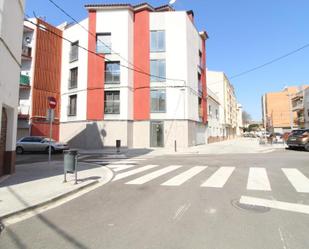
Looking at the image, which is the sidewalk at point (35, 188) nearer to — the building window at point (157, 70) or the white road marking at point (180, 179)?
the white road marking at point (180, 179)

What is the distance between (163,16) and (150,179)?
21.4m

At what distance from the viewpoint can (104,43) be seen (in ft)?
82.7

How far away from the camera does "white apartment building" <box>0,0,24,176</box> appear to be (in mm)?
7469

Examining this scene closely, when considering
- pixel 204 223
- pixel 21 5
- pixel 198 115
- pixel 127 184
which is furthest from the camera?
pixel 198 115

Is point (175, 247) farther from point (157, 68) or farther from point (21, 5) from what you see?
point (157, 68)

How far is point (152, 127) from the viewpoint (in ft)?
81.7

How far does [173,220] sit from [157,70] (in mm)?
21992

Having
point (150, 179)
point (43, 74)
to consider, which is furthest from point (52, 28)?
point (150, 179)

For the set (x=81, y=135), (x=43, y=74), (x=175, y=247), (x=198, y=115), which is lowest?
(x=175, y=247)

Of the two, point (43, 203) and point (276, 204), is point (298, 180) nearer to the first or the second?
point (276, 204)

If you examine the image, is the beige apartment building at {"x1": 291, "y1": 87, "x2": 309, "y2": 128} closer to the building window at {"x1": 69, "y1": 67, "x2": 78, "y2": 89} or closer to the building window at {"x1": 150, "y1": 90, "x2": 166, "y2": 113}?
the building window at {"x1": 150, "y1": 90, "x2": 166, "y2": 113}

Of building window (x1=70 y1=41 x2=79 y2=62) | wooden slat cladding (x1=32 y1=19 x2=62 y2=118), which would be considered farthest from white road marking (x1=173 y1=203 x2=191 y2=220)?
building window (x1=70 y1=41 x2=79 y2=62)

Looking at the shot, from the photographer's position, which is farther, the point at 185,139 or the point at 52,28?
the point at 52,28

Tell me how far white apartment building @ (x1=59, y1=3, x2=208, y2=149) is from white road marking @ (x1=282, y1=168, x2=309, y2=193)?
15245mm
